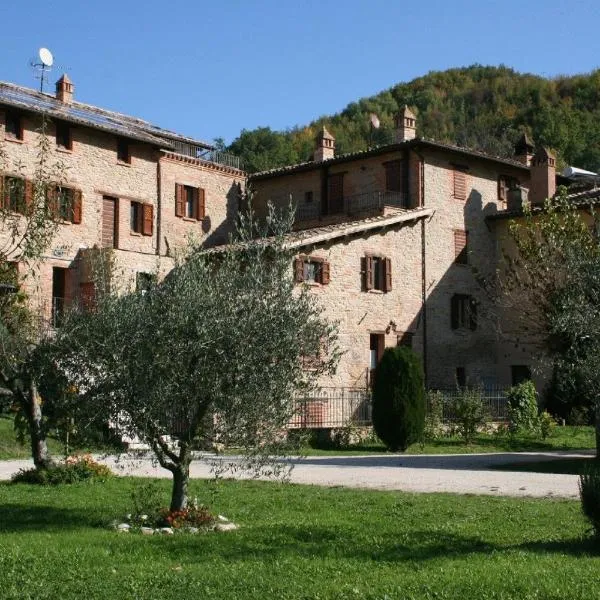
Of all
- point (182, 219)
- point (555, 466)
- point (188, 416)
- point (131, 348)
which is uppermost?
point (182, 219)

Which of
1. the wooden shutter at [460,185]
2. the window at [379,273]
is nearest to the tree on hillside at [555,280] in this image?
the window at [379,273]

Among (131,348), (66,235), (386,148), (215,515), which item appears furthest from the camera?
(386,148)

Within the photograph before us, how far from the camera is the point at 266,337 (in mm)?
10969

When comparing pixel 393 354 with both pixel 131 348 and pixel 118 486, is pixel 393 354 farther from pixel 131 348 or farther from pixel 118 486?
pixel 131 348

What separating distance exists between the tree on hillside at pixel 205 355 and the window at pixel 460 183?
26582 millimetres

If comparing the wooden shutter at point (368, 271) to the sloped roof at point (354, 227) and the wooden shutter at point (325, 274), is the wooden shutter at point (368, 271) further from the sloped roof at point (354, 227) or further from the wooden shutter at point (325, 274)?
the wooden shutter at point (325, 274)

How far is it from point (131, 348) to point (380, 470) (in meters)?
10.3

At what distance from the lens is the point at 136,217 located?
36312mm

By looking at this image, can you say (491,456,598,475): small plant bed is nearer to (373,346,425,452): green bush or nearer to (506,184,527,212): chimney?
(373,346,425,452): green bush

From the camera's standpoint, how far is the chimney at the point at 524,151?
41875 millimetres

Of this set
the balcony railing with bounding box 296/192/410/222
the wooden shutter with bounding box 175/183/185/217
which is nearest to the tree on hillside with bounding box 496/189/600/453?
the balcony railing with bounding box 296/192/410/222

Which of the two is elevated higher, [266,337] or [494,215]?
[494,215]

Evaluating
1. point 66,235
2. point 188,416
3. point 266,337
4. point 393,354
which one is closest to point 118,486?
point 188,416

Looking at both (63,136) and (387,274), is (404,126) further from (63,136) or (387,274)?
(63,136)
